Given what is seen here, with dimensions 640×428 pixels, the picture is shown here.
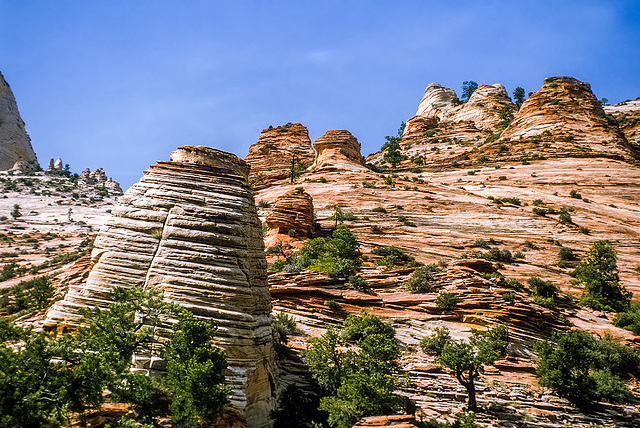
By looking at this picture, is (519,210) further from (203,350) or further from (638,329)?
(203,350)

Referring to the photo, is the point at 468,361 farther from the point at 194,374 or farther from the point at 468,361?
the point at 194,374

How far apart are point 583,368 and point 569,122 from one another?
196ft

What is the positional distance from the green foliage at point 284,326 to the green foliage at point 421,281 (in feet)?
32.3

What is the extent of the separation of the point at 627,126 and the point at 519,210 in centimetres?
4967

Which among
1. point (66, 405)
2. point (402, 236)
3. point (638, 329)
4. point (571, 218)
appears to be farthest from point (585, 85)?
point (66, 405)

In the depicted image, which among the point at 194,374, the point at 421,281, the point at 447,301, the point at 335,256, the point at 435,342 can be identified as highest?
the point at 335,256

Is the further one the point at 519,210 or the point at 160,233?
the point at 519,210

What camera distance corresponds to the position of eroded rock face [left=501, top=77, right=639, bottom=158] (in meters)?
63.1

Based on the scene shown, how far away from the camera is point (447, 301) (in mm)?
27922

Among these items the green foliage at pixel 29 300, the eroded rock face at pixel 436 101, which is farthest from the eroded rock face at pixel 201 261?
the eroded rock face at pixel 436 101

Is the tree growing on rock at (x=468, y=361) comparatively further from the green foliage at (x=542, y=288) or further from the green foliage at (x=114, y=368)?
the green foliage at (x=114, y=368)

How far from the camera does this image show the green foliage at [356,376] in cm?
1644

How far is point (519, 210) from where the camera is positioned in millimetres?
47750

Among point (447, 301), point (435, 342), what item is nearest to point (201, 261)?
point (435, 342)
